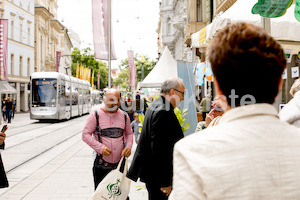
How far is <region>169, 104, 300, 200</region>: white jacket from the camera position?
3.92 ft

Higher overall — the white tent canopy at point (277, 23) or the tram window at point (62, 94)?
the white tent canopy at point (277, 23)

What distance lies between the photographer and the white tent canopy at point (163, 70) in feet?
50.7

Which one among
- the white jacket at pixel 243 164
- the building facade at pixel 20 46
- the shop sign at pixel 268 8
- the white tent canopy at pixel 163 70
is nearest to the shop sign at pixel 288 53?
the shop sign at pixel 268 8

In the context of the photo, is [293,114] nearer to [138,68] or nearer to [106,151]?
[106,151]

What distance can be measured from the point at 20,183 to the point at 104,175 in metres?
3.10

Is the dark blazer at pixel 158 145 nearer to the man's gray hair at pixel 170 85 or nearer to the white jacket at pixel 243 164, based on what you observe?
the man's gray hair at pixel 170 85

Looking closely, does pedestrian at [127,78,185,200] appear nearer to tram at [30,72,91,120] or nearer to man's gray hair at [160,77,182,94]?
man's gray hair at [160,77,182,94]

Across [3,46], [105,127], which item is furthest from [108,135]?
[3,46]

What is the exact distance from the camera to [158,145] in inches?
143

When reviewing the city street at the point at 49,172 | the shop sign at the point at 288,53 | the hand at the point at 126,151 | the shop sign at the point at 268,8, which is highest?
the shop sign at the point at 268,8

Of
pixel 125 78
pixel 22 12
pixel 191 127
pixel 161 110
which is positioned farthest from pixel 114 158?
pixel 125 78

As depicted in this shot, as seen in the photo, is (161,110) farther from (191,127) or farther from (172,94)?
(191,127)

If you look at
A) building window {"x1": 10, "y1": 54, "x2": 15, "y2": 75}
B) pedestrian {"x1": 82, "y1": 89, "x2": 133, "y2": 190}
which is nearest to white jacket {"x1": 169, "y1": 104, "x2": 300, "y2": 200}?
pedestrian {"x1": 82, "y1": 89, "x2": 133, "y2": 190}

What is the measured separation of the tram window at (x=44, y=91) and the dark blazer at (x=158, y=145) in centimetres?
2063
